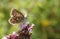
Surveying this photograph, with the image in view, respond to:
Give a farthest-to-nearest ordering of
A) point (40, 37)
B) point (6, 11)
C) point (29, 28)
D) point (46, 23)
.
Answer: point (6, 11), point (46, 23), point (40, 37), point (29, 28)

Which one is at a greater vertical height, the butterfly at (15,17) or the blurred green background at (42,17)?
the blurred green background at (42,17)

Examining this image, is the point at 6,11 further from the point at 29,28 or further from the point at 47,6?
the point at 29,28

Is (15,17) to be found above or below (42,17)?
below

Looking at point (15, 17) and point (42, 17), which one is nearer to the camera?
point (15, 17)

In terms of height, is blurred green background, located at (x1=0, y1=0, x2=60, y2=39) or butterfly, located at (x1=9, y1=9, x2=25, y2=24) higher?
blurred green background, located at (x1=0, y1=0, x2=60, y2=39)

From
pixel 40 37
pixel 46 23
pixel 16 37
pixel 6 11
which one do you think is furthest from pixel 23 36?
pixel 6 11

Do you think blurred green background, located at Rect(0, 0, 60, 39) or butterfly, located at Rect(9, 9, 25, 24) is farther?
blurred green background, located at Rect(0, 0, 60, 39)

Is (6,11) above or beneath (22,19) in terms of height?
above

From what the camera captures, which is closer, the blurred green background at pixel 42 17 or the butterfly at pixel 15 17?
the butterfly at pixel 15 17
